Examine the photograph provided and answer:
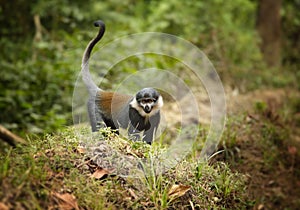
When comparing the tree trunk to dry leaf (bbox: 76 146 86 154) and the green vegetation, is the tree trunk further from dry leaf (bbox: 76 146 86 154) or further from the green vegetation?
dry leaf (bbox: 76 146 86 154)

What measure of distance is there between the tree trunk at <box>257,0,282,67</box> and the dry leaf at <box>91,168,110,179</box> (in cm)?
1082

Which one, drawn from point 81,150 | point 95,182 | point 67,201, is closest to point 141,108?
point 81,150

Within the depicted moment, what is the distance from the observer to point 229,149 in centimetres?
574

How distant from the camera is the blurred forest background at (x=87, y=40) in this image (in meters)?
8.04

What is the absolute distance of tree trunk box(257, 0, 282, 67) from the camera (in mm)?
13523

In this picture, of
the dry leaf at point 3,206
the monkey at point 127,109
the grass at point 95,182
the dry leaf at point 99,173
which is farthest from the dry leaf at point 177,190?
the dry leaf at point 3,206

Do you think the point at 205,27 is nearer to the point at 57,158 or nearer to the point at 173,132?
the point at 173,132

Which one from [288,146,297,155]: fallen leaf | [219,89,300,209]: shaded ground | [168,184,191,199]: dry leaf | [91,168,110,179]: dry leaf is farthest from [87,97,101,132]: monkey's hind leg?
[288,146,297,155]: fallen leaf

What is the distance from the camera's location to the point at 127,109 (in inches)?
179

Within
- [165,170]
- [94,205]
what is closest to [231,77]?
[165,170]

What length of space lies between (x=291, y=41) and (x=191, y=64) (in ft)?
23.8

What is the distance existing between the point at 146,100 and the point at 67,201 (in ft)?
4.85

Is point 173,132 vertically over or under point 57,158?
under

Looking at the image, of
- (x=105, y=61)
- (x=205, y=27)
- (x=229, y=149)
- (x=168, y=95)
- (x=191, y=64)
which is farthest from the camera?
(x=205, y=27)
